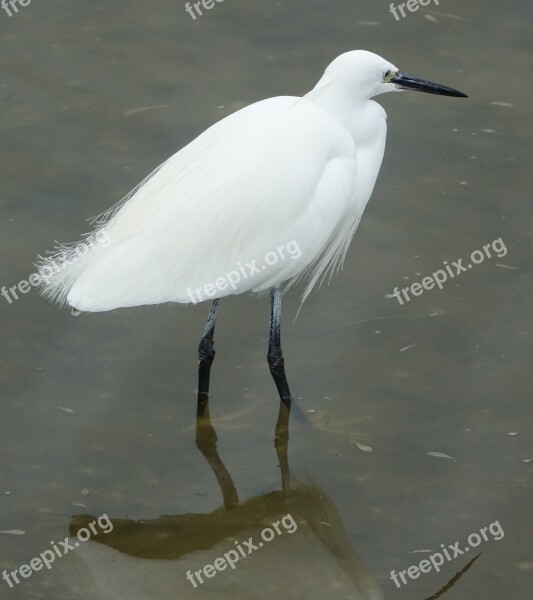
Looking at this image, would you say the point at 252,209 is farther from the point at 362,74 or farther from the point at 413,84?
the point at 413,84

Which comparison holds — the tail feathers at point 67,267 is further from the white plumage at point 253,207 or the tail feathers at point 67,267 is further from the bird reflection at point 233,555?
the bird reflection at point 233,555

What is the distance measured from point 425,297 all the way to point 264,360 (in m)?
0.74

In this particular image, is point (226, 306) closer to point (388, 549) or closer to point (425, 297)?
point (425, 297)

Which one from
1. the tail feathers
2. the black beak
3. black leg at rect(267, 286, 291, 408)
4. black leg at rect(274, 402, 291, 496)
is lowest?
black leg at rect(274, 402, 291, 496)

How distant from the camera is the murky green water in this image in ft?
12.5

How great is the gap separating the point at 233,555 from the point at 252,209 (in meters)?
1.12

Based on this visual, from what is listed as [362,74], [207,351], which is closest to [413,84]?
[362,74]

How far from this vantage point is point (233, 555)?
12.5 ft

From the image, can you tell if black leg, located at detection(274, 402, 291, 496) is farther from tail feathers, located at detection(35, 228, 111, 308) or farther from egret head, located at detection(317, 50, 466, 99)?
egret head, located at detection(317, 50, 466, 99)

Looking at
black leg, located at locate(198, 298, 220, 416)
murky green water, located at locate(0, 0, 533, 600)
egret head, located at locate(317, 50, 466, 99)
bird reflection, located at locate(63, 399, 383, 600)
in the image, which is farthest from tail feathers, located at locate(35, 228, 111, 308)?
egret head, located at locate(317, 50, 466, 99)

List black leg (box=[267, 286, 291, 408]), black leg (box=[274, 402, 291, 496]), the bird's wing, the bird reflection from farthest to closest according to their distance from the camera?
black leg (box=[267, 286, 291, 408]) < black leg (box=[274, 402, 291, 496]) < the bird's wing < the bird reflection

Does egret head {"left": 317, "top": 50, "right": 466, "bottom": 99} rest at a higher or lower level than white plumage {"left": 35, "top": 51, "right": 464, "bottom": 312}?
higher

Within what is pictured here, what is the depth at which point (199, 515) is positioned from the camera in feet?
13.0

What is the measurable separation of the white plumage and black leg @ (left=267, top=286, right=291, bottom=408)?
5.2 inches
